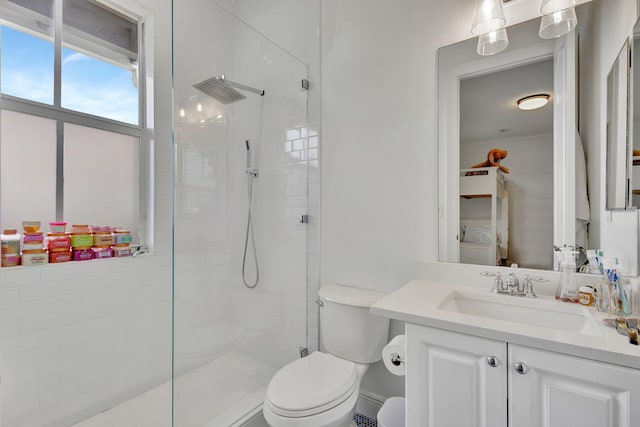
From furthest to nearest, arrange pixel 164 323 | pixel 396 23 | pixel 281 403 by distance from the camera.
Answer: pixel 164 323 < pixel 396 23 < pixel 281 403

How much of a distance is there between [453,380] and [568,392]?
0.94 feet

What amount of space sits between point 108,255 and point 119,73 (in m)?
1.27

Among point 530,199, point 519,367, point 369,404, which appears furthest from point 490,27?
point 369,404

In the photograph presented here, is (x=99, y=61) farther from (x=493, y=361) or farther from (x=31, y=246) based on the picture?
(x=493, y=361)

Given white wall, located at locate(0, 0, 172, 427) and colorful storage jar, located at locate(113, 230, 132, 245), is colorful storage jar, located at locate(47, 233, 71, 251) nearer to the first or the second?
white wall, located at locate(0, 0, 172, 427)

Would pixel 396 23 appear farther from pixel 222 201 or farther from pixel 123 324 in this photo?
pixel 123 324

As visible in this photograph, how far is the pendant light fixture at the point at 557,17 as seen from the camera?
44.6 inches

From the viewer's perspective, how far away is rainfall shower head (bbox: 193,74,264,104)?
153 cm

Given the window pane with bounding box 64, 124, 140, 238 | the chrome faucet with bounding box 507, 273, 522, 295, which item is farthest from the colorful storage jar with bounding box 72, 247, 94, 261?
the chrome faucet with bounding box 507, 273, 522, 295

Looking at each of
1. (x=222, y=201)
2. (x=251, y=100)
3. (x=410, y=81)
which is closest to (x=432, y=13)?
(x=410, y=81)

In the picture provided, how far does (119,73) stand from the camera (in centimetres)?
206

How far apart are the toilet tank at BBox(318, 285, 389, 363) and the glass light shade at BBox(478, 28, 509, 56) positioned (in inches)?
Result: 51.1

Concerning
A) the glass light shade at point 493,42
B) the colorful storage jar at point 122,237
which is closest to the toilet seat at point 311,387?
the colorful storage jar at point 122,237

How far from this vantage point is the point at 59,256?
1.67 meters
